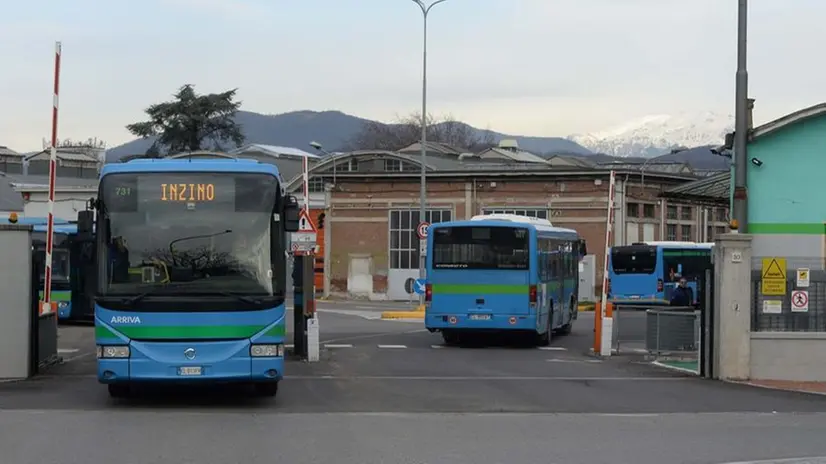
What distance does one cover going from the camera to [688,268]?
5028 cm

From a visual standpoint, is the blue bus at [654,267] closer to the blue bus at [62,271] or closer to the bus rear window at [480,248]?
the bus rear window at [480,248]

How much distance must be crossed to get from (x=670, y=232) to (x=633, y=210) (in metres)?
4.01

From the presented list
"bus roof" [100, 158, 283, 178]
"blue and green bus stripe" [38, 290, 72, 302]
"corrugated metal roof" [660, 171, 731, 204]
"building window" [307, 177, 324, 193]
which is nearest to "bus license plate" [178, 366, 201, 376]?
"bus roof" [100, 158, 283, 178]

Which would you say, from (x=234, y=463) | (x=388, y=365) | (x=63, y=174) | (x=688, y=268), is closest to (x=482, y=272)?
(x=388, y=365)

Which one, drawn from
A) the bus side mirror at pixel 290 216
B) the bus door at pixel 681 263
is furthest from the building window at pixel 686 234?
the bus side mirror at pixel 290 216

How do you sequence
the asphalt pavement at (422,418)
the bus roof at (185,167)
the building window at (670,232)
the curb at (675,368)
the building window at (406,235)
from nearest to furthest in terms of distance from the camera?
the asphalt pavement at (422,418) < the bus roof at (185,167) < the curb at (675,368) < the building window at (670,232) < the building window at (406,235)

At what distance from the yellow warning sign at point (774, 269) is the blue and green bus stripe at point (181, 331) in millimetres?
9735

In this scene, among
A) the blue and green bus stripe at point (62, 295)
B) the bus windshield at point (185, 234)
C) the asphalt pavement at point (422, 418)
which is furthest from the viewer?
the blue and green bus stripe at point (62, 295)

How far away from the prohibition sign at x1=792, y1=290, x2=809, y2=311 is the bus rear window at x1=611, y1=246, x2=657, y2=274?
102 ft

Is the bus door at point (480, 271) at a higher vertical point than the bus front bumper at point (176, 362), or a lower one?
higher

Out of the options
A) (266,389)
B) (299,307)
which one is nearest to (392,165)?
(299,307)

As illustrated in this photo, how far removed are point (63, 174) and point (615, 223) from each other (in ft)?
138

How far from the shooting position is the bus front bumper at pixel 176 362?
13.8 m

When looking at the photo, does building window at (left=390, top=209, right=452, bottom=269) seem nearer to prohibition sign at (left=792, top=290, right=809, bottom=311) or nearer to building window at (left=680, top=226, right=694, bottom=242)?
building window at (left=680, top=226, right=694, bottom=242)
